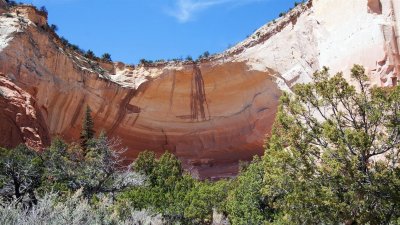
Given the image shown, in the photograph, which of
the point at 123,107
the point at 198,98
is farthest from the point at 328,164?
the point at 123,107

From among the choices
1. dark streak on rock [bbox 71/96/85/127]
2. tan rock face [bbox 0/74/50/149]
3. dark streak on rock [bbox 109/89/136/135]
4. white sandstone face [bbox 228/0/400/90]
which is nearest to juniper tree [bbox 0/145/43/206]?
tan rock face [bbox 0/74/50/149]

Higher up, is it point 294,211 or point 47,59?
point 47,59

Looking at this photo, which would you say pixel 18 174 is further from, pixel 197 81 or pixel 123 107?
pixel 197 81

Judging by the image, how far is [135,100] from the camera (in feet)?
112

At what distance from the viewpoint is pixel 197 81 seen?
33.8 m

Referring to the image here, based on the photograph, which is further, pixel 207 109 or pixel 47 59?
pixel 207 109

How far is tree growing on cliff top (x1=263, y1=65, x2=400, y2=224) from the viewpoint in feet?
34.7

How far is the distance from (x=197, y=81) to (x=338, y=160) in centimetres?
2359

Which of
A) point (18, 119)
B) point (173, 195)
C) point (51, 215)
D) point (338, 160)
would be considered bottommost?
point (51, 215)

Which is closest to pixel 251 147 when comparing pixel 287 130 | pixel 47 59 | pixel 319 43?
pixel 319 43

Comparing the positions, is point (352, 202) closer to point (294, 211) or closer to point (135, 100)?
point (294, 211)

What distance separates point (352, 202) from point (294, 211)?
1.62 metres

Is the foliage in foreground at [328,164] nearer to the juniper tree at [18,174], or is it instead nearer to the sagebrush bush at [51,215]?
the sagebrush bush at [51,215]

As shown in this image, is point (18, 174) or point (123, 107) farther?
point (123, 107)
